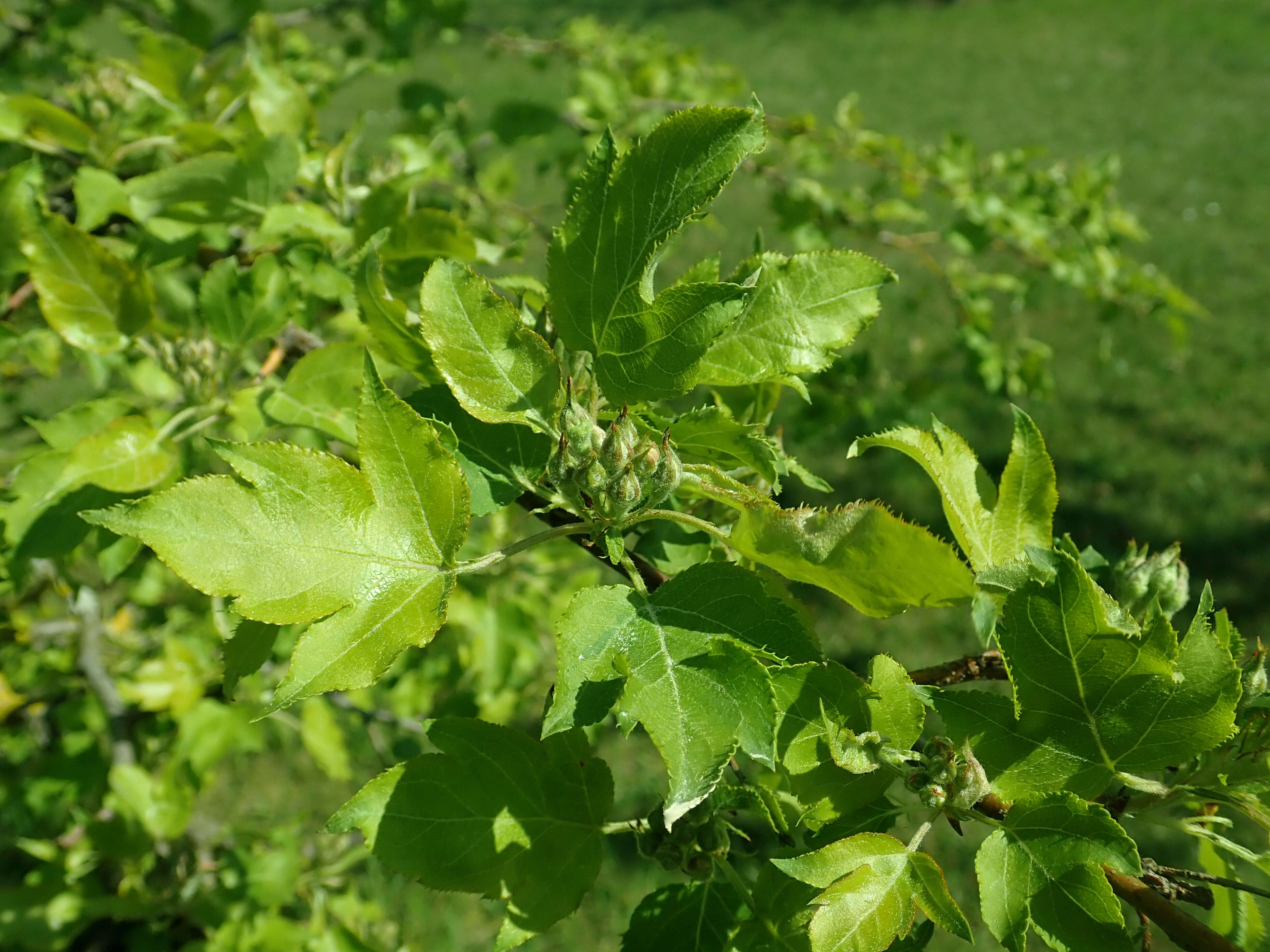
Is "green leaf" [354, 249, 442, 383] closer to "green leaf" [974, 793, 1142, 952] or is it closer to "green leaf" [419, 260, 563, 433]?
"green leaf" [419, 260, 563, 433]

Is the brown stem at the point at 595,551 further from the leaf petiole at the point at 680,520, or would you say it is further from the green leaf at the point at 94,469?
the green leaf at the point at 94,469

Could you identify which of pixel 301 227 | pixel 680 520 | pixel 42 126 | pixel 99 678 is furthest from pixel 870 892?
pixel 99 678

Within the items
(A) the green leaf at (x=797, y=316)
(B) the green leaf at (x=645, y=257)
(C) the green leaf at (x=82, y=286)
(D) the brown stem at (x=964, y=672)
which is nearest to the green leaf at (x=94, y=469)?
(C) the green leaf at (x=82, y=286)

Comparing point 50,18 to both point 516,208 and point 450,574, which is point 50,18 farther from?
point 450,574

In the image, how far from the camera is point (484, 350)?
0.94 metres

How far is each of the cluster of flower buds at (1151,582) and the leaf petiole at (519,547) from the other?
0.68 metres

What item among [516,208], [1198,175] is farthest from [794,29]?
[516,208]

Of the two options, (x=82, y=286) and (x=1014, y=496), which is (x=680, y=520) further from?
(x=82, y=286)

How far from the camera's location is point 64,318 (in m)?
1.42

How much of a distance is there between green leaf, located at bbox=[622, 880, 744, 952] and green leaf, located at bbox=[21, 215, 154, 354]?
1.19 metres

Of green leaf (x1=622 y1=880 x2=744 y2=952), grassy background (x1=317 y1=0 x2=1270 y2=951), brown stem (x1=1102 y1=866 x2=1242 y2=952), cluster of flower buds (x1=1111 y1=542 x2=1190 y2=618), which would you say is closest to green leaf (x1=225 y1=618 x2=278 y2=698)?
green leaf (x1=622 y1=880 x2=744 y2=952)

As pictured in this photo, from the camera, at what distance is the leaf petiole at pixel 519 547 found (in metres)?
0.92

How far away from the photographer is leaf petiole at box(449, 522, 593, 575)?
92cm

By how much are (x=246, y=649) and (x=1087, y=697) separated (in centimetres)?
87
